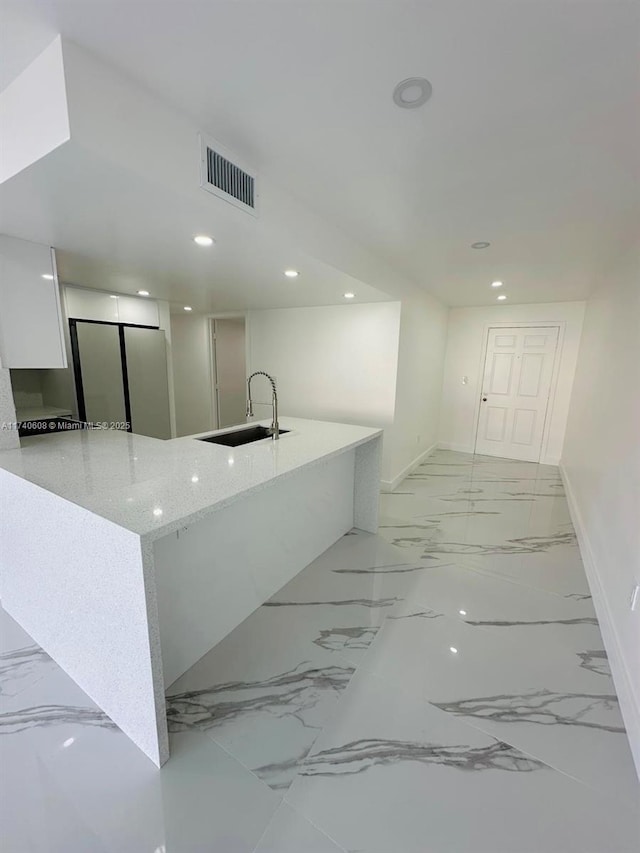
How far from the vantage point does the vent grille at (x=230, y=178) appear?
1516mm

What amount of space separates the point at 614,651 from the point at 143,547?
2.27 metres

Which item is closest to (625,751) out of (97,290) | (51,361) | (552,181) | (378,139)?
(552,181)

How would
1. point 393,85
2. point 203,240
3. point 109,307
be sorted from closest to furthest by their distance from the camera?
point 393,85 < point 203,240 < point 109,307

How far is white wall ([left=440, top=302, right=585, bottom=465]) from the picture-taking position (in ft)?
16.3

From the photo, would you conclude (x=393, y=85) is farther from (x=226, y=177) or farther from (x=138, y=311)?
(x=138, y=311)

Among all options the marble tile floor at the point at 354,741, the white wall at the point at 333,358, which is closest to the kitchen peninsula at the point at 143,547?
the marble tile floor at the point at 354,741

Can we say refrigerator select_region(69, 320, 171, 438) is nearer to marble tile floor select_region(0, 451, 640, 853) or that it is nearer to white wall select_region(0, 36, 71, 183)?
marble tile floor select_region(0, 451, 640, 853)

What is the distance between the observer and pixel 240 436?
9.11 feet

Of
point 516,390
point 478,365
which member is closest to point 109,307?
point 478,365

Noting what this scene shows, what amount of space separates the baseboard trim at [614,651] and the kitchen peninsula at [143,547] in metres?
1.73

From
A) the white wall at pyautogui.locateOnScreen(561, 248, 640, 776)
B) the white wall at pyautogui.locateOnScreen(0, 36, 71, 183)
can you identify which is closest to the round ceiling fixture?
the white wall at pyautogui.locateOnScreen(0, 36, 71, 183)

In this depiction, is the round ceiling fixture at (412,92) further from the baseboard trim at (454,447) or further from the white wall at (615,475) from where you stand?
the baseboard trim at (454,447)

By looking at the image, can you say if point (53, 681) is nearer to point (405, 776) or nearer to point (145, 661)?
point (145, 661)

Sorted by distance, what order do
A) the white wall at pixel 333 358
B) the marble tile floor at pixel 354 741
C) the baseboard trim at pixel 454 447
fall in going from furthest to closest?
the baseboard trim at pixel 454 447 → the white wall at pixel 333 358 → the marble tile floor at pixel 354 741
